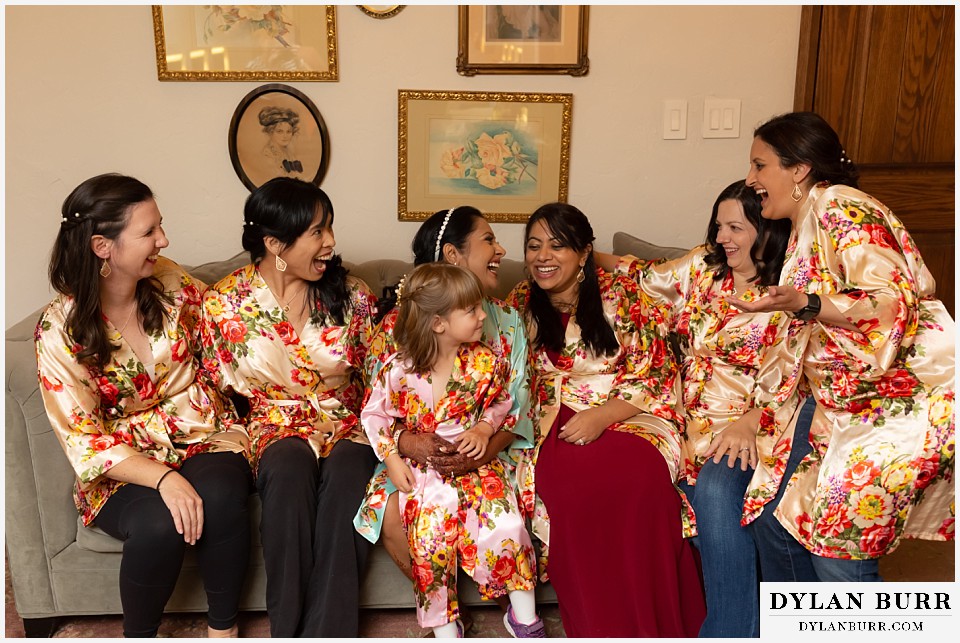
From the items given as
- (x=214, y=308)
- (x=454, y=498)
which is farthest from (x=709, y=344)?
(x=214, y=308)

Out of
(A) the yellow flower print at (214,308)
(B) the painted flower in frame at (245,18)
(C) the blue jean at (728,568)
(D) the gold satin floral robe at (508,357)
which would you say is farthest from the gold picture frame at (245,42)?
(C) the blue jean at (728,568)

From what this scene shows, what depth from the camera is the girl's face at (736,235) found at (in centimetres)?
228

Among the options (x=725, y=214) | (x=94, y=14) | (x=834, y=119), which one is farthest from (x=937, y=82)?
(x=94, y=14)

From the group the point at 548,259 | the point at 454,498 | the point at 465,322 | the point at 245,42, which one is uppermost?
the point at 245,42

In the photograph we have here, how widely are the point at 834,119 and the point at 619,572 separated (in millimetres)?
1893

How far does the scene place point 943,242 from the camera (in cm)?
312

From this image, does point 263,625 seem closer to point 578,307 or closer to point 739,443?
point 578,307

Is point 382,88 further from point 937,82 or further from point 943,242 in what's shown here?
point 943,242

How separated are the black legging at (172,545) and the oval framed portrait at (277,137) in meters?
1.21

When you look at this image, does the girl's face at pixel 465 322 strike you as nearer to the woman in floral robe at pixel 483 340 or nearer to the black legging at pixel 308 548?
the woman in floral robe at pixel 483 340

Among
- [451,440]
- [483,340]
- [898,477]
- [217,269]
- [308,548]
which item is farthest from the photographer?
[217,269]

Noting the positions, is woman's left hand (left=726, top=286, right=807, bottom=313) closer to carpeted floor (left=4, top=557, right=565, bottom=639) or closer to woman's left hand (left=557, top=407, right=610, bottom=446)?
woman's left hand (left=557, top=407, right=610, bottom=446)

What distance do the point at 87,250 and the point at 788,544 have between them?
1817 millimetres

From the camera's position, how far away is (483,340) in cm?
223
